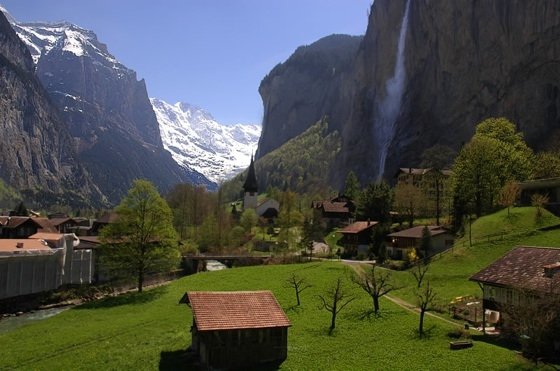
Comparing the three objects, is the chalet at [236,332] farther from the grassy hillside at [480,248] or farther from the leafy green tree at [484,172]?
the leafy green tree at [484,172]

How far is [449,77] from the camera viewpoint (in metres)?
135

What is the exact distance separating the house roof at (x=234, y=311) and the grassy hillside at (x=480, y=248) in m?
14.9

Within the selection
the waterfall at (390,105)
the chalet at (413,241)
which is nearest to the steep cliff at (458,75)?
the waterfall at (390,105)

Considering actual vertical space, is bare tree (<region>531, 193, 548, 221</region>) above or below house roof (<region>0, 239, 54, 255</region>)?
above

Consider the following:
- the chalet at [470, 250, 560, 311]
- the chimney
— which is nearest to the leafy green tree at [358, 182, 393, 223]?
the chalet at [470, 250, 560, 311]

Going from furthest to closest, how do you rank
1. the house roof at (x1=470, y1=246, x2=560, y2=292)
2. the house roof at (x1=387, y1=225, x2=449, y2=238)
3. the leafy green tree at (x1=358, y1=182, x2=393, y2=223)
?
the leafy green tree at (x1=358, y1=182, x2=393, y2=223) < the house roof at (x1=387, y1=225, x2=449, y2=238) < the house roof at (x1=470, y1=246, x2=560, y2=292)

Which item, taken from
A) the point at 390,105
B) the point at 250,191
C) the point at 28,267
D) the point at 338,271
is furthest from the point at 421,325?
the point at 390,105

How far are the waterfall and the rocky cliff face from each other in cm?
52

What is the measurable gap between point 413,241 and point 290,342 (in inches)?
1366

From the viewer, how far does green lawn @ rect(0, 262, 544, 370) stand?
94.0ft

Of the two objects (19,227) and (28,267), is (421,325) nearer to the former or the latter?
(28,267)

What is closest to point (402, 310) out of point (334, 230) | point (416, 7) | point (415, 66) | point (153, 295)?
point (153, 295)

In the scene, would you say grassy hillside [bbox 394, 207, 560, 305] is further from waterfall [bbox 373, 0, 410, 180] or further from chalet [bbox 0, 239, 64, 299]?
waterfall [bbox 373, 0, 410, 180]

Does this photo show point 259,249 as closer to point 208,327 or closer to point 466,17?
point 208,327
